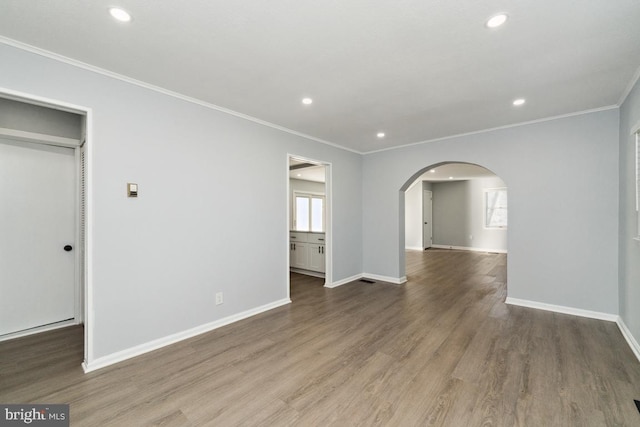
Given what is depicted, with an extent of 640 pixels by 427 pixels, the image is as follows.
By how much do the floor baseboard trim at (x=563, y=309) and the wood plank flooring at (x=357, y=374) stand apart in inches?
5.5

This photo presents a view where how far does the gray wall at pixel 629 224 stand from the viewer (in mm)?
2617

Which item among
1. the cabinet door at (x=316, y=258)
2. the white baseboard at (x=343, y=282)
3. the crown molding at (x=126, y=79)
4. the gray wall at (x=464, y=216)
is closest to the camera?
the crown molding at (x=126, y=79)

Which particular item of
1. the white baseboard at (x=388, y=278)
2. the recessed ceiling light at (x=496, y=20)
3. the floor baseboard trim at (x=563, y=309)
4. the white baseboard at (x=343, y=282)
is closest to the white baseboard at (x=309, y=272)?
the white baseboard at (x=343, y=282)

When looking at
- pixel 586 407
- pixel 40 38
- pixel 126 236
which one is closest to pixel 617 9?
pixel 586 407

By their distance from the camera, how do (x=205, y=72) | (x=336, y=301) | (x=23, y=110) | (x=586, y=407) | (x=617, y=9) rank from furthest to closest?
1. (x=336, y=301)
2. (x=23, y=110)
3. (x=205, y=72)
4. (x=586, y=407)
5. (x=617, y=9)

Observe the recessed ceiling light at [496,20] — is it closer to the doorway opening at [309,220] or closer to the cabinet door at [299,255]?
the doorway opening at [309,220]

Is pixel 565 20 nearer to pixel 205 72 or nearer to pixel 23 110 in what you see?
pixel 205 72

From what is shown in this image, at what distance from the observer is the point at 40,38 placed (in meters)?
1.98

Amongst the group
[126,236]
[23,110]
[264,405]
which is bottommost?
[264,405]

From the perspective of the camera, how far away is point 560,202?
11.9 ft

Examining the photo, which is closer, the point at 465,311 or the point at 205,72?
the point at 205,72

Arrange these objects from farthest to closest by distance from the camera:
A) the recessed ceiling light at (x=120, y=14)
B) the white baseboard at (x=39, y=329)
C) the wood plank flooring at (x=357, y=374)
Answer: the white baseboard at (x=39, y=329) → the wood plank flooring at (x=357, y=374) → the recessed ceiling light at (x=120, y=14)

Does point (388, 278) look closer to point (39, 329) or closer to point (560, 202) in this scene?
point (560, 202)

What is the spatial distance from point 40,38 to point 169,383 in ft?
8.89
